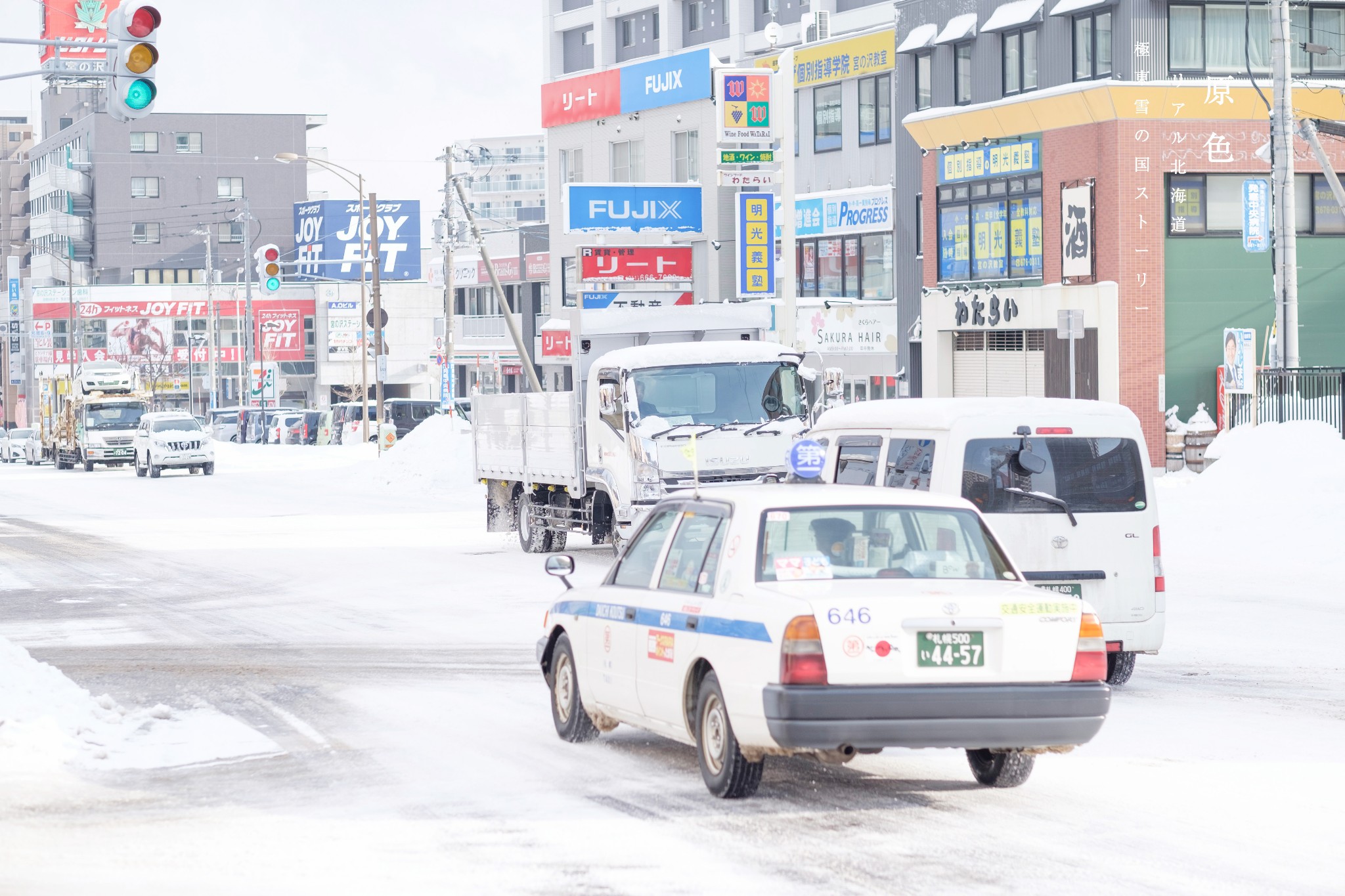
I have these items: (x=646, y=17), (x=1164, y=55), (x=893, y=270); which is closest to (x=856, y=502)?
(x=1164, y=55)

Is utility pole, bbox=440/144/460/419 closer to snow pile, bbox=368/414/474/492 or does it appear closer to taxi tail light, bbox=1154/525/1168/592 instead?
snow pile, bbox=368/414/474/492

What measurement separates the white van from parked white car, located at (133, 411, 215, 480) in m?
42.9

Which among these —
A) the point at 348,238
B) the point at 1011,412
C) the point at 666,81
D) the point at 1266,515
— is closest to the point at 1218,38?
the point at 1266,515

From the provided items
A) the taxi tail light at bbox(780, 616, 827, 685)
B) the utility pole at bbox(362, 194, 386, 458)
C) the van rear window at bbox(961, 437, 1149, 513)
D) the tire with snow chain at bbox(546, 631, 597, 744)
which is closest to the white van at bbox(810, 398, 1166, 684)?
the van rear window at bbox(961, 437, 1149, 513)

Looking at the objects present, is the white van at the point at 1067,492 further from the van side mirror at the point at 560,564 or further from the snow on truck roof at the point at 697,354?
the snow on truck roof at the point at 697,354

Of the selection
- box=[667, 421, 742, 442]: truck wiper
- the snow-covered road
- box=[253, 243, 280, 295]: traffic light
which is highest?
box=[253, 243, 280, 295]: traffic light

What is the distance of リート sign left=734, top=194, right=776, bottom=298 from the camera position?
4412 cm

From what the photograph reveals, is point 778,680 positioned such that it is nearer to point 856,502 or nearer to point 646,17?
point 856,502

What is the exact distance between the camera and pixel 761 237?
4438 centimetres

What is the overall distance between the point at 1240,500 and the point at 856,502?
712 inches

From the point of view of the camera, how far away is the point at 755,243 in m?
44.3

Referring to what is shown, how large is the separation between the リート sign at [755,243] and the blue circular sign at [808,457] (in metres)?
28.5

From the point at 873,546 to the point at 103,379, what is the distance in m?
55.2

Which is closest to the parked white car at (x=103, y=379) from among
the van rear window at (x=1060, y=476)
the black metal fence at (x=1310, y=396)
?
the black metal fence at (x=1310, y=396)
